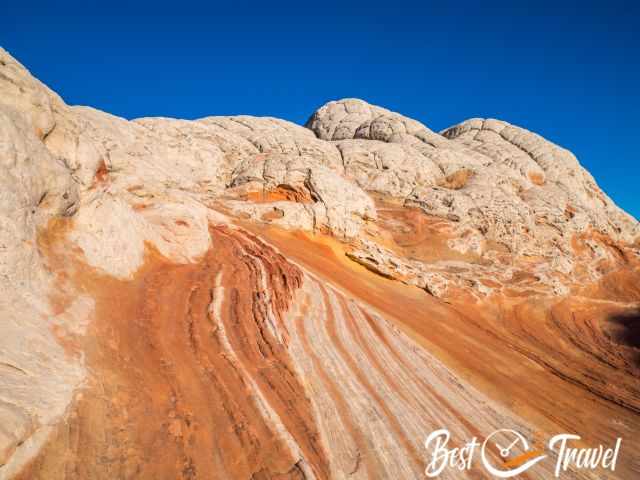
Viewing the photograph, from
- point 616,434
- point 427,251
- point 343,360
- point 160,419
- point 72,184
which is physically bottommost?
point 160,419

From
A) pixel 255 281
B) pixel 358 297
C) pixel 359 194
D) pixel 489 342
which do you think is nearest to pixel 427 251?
pixel 359 194

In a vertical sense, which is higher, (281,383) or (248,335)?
(248,335)

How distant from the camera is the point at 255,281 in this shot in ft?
27.0

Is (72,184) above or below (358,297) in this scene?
below

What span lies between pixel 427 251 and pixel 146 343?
18.4 meters

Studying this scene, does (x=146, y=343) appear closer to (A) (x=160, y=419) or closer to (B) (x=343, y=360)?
(A) (x=160, y=419)

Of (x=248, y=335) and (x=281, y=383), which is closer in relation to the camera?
(x=281, y=383)

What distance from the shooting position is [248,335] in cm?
618

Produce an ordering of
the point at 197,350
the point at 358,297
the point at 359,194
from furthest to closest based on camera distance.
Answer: the point at 359,194 < the point at 358,297 < the point at 197,350

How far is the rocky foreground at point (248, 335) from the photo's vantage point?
3.79 m

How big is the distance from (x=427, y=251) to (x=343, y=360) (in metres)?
15.4

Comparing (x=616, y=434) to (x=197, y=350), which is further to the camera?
Result: (x=616, y=434)

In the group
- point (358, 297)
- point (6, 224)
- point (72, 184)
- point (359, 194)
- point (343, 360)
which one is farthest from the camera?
point (359, 194)

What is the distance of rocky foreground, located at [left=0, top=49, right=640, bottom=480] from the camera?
3785mm
